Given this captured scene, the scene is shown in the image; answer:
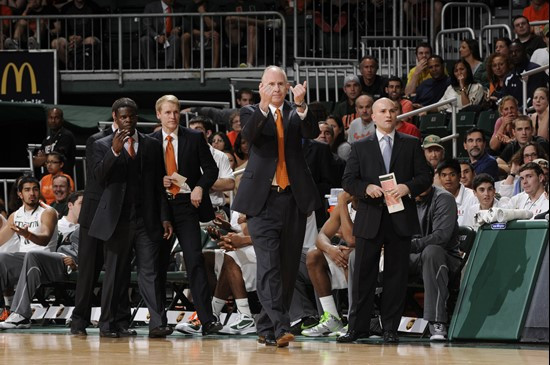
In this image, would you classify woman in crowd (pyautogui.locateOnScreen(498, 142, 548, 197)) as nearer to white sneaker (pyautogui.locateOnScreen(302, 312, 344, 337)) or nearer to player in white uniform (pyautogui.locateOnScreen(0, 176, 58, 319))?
white sneaker (pyautogui.locateOnScreen(302, 312, 344, 337))

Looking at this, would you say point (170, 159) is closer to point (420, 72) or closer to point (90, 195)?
point (90, 195)

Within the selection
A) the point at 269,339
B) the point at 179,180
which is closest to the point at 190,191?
the point at 179,180

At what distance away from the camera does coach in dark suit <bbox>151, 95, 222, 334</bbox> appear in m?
11.1

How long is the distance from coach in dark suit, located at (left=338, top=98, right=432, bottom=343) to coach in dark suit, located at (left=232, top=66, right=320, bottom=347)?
2.07ft

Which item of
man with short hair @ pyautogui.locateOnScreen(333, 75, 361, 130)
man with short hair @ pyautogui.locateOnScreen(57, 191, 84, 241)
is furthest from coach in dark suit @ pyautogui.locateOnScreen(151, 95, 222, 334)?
man with short hair @ pyautogui.locateOnScreen(333, 75, 361, 130)

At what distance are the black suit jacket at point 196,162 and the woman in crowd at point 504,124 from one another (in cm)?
400

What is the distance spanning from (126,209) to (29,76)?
29.6ft

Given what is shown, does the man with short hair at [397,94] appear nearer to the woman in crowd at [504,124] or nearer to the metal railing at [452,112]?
the metal railing at [452,112]

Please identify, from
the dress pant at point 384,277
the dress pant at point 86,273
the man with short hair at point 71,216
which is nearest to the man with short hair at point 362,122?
the man with short hair at point 71,216

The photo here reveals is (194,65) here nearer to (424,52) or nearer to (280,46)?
(280,46)

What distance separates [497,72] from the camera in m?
15.9

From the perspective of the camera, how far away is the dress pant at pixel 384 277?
34.0 ft

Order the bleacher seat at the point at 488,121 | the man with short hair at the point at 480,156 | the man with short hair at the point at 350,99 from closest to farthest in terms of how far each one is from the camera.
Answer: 1. the man with short hair at the point at 480,156
2. the bleacher seat at the point at 488,121
3. the man with short hair at the point at 350,99

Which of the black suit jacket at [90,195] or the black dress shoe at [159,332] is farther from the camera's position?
the black suit jacket at [90,195]
